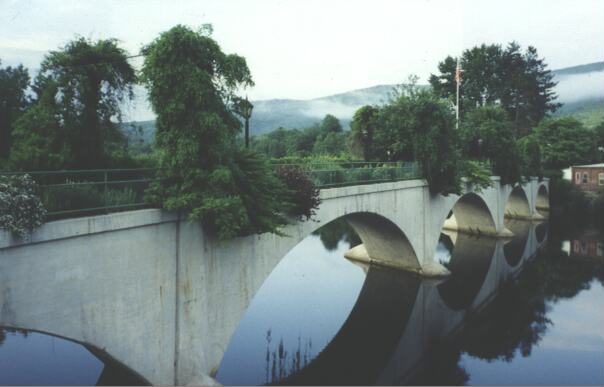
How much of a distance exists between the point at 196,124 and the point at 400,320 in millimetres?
13967

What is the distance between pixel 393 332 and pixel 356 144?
21.7m

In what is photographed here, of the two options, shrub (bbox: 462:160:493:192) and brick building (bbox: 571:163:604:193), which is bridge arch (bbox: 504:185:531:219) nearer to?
brick building (bbox: 571:163:604:193)

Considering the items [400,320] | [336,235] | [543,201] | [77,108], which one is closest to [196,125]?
[77,108]

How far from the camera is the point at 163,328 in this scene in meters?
9.67

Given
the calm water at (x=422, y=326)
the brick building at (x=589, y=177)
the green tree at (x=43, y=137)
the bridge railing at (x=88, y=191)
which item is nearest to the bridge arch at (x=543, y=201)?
the brick building at (x=589, y=177)

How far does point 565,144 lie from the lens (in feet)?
209

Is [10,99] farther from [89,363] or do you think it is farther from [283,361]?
[283,361]

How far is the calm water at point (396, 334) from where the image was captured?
571 inches

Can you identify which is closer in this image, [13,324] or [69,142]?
[13,324]

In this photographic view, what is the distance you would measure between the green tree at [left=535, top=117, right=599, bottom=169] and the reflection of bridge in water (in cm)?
3893

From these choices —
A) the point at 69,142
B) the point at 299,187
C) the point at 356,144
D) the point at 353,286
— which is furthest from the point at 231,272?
the point at 356,144

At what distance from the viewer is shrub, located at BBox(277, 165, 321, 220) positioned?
42.7 ft

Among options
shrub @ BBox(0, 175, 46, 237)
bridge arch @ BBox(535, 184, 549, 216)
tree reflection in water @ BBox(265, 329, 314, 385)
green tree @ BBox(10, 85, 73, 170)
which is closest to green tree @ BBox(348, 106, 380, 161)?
tree reflection in water @ BBox(265, 329, 314, 385)

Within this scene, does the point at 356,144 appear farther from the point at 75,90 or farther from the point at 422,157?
the point at 75,90
